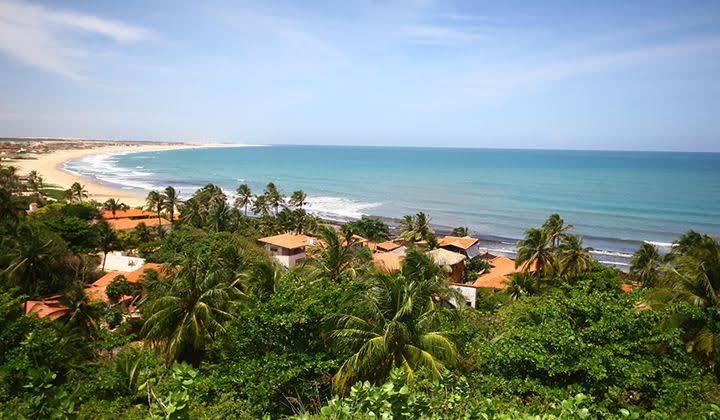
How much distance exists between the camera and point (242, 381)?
10.2m

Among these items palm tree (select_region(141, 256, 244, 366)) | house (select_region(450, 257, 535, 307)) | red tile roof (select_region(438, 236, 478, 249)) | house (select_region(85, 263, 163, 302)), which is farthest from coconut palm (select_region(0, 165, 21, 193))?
house (select_region(450, 257, 535, 307))

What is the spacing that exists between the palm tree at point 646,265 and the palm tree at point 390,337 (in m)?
31.2

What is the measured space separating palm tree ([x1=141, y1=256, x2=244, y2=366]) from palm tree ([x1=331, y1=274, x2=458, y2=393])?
528 cm

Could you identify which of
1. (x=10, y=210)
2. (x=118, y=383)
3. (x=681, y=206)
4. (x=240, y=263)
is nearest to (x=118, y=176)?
(x=10, y=210)

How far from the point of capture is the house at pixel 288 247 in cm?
3847

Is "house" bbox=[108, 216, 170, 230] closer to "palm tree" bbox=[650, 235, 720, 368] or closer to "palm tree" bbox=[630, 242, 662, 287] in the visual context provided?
"palm tree" bbox=[650, 235, 720, 368]

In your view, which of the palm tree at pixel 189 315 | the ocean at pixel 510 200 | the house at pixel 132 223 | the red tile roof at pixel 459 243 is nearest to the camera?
the palm tree at pixel 189 315

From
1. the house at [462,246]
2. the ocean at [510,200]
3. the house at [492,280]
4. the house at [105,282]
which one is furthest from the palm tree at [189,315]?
the ocean at [510,200]

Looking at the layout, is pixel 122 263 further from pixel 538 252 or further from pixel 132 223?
pixel 538 252

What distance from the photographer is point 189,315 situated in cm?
1440

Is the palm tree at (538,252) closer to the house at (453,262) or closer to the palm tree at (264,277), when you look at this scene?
the house at (453,262)

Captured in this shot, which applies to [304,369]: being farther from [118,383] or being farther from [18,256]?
[18,256]

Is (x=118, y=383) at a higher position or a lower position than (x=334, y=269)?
lower

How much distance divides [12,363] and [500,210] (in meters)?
73.1
